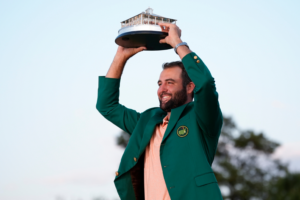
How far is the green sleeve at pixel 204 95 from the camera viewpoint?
3.88 meters

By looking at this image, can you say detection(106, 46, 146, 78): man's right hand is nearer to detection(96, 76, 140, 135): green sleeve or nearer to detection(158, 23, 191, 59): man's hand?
detection(96, 76, 140, 135): green sleeve

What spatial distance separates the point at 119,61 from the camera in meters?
4.99

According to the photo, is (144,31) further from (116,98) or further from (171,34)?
(116,98)

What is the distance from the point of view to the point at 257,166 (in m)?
28.0

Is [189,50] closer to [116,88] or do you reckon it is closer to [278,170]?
[116,88]

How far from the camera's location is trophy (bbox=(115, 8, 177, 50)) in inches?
172

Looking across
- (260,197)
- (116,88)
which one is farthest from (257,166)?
(116,88)

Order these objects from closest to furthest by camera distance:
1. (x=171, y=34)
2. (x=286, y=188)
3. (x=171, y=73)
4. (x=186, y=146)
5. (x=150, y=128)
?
(x=186, y=146) → (x=171, y=34) → (x=150, y=128) → (x=171, y=73) → (x=286, y=188)

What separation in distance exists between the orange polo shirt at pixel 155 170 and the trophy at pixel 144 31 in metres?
0.86

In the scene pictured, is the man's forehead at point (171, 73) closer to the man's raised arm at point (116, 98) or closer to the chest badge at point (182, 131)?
the man's raised arm at point (116, 98)

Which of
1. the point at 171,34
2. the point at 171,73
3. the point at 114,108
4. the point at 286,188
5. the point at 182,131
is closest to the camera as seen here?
the point at 182,131

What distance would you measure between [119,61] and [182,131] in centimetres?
131

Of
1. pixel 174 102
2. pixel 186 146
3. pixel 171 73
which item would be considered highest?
pixel 171 73

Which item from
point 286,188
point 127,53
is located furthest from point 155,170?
point 286,188
